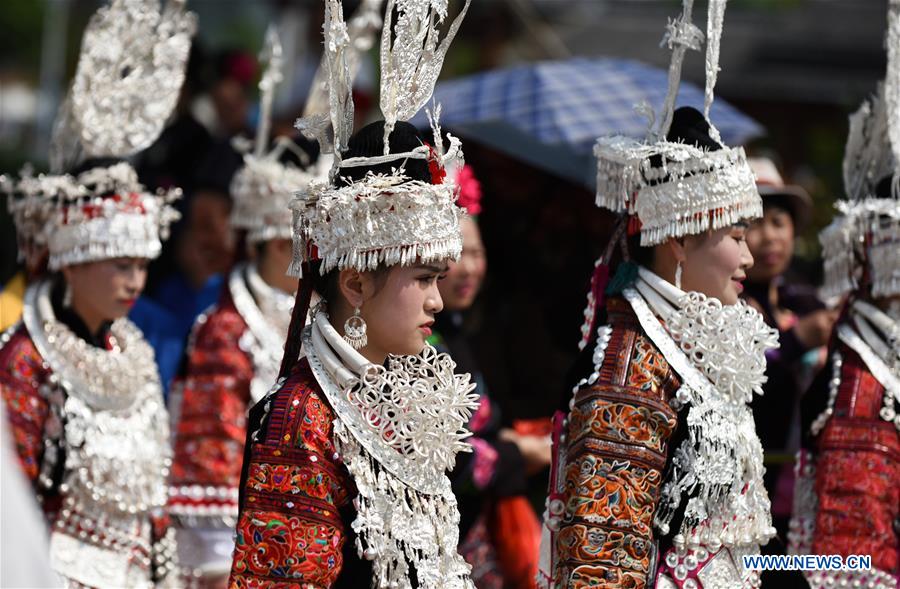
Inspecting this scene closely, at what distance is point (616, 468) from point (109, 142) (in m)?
2.34

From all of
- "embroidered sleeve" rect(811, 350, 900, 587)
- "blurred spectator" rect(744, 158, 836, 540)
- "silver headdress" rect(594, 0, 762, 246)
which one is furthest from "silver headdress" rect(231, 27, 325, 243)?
"embroidered sleeve" rect(811, 350, 900, 587)

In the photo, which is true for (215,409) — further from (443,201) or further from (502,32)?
(502,32)

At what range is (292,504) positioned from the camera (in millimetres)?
3039

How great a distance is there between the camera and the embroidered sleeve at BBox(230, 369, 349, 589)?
118 inches

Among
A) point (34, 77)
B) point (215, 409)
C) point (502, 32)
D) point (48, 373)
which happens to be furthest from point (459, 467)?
point (34, 77)

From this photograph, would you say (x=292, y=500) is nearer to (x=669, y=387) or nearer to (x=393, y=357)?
(x=393, y=357)

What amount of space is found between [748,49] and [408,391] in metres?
11.8

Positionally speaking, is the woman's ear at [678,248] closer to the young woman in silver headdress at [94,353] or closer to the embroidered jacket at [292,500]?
the embroidered jacket at [292,500]

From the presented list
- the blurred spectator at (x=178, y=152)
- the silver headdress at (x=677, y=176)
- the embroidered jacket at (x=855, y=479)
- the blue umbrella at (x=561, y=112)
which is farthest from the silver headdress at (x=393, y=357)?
the blurred spectator at (x=178, y=152)

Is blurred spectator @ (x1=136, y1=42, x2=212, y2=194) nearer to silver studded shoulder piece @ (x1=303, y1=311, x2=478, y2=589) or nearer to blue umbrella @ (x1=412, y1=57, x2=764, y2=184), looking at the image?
blue umbrella @ (x1=412, y1=57, x2=764, y2=184)

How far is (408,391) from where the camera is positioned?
10.6 ft

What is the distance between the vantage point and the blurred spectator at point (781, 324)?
16.6ft

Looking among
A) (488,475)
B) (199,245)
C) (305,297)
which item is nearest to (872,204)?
(488,475)

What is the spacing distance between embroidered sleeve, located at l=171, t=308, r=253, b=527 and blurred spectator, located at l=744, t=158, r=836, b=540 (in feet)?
5.95
